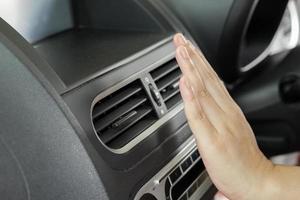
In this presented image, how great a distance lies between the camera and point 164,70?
87 cm

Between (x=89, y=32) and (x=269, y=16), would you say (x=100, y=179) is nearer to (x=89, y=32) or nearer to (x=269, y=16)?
(x=89, y=32)

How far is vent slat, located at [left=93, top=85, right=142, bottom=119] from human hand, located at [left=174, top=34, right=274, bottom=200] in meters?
0.12

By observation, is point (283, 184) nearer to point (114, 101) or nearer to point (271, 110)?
point (114, 101)

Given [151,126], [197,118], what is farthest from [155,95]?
[197,118]

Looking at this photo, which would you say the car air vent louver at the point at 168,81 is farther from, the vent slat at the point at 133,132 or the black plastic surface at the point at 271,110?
the black plastic surface at the point at 271,110

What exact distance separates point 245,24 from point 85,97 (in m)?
0.45

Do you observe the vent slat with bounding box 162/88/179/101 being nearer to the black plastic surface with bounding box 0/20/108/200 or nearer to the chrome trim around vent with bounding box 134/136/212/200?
the chrome trim around vent with bounding box 134/136/212/200

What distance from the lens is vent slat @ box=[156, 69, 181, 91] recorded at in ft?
2.79

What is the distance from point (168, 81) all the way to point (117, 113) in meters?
0.16

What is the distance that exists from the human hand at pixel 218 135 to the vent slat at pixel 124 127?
118 mm

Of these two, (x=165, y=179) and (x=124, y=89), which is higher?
(x=124, y=89)

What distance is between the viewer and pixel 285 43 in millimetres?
1274

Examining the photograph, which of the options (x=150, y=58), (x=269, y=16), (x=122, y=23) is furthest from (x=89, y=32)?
(x=269, y=16)

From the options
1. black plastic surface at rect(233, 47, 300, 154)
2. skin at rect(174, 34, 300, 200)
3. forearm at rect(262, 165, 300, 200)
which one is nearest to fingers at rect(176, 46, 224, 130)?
skin at rect(174, 34, 300, 200)
